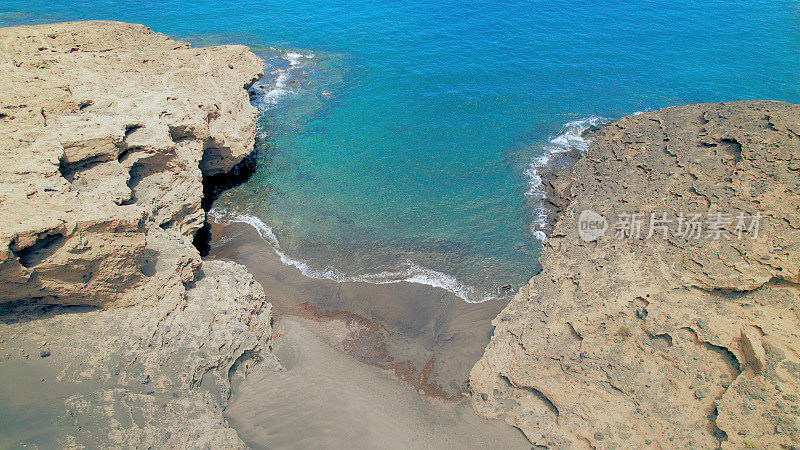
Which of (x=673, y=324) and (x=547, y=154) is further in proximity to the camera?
(x=547, y=154)

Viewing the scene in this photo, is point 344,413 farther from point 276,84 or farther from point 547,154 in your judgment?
point 276,84

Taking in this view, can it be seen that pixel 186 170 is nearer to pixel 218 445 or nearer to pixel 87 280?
pixel 87 280

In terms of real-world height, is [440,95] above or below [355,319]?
above

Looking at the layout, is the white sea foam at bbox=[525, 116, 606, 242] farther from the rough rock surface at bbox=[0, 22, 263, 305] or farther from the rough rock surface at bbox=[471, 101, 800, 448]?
the rough rock surface at bbox=[0, 22, 263, 305]

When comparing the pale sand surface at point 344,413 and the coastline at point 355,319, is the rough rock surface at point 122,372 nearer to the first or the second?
the coastline at point 355,319

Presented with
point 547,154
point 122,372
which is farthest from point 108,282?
point 547,154

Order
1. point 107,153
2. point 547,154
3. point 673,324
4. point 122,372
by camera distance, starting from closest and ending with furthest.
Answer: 1. point 122,372
2. point 673,324
3. point 107,153
4. point 547,154
